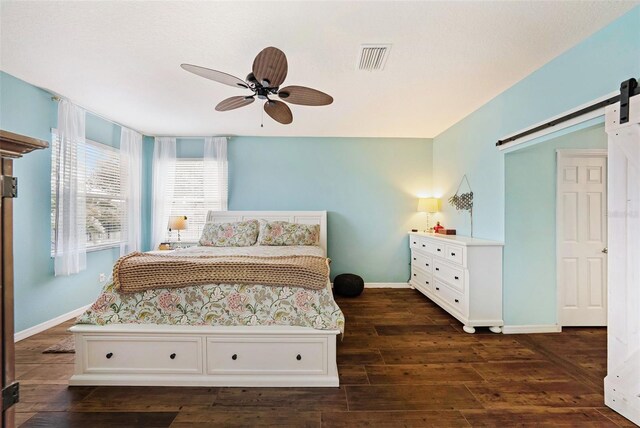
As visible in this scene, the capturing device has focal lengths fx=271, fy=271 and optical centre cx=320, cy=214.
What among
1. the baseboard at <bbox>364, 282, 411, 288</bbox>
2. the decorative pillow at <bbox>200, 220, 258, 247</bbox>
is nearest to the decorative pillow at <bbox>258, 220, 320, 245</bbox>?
the decorative pillow at <bbox>200, 220, 258, 247</bbox>

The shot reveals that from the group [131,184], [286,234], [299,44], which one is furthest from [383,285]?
[131,184]

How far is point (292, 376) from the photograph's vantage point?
1910mm

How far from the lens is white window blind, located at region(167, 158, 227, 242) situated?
4.35 m

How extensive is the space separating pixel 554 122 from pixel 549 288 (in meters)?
1.68

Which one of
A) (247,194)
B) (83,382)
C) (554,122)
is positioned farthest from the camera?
(247,194)

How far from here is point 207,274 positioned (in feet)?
6.50

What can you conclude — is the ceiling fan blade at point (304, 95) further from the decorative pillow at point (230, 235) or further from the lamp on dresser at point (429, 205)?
the lamp on dresser at point (429, 205)

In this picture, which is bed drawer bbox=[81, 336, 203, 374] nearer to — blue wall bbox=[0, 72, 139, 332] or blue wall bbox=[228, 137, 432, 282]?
blue wall bbox=[0, 72, 139, 332]

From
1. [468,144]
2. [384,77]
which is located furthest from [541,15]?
[468,144]

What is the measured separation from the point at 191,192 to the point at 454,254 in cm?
389

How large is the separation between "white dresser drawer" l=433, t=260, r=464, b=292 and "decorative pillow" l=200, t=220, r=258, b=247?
239 cm

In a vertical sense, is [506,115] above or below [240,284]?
above

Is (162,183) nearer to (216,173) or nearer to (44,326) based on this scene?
(216,173)

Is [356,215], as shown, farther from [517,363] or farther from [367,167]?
[517,363]
